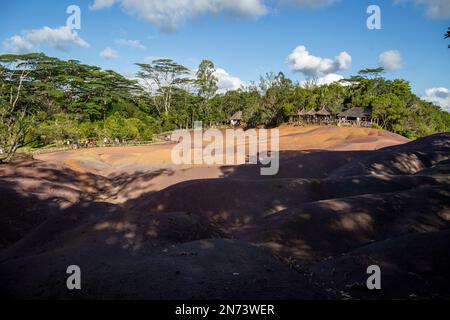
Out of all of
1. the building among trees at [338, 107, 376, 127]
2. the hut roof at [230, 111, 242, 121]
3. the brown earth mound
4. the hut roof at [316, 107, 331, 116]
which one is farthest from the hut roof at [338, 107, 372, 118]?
the brown earth mound

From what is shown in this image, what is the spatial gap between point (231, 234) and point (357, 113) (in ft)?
129

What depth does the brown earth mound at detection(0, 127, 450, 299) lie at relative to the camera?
5070 millimetres

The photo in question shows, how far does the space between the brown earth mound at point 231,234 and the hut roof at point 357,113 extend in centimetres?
2631

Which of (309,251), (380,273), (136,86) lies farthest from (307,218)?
(136,86)

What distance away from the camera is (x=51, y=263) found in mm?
5969

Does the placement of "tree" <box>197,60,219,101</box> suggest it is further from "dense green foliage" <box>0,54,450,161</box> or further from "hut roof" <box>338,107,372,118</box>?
"hut roof" <box>338,107,372,118</box>

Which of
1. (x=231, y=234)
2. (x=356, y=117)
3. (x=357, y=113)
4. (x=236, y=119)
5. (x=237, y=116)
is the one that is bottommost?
(x=231, y=234)

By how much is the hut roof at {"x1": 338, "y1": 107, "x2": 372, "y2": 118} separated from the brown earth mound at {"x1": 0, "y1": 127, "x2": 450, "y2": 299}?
2631cm

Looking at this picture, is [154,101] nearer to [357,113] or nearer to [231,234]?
[357,113]

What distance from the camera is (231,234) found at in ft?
33.3

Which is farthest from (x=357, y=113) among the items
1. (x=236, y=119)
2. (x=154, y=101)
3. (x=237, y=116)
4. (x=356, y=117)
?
(x=154, y=101)

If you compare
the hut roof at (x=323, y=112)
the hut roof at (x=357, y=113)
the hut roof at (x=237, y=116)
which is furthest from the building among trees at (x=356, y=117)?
the hut roof at (x=237, y=116)

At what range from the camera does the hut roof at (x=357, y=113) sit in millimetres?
44031
